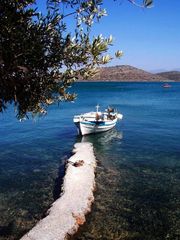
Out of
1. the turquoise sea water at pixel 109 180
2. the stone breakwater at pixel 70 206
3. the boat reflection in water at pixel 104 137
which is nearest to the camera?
the stone breakwater at pixel 70 206

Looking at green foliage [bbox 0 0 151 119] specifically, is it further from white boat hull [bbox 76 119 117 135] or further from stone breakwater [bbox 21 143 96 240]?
white boat hull [bbox 76 119 117 135]

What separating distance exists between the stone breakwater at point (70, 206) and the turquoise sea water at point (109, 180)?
2.05 ft

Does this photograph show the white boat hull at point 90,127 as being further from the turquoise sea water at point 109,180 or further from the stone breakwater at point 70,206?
the stone breakwater at point 70,206

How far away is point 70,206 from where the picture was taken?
21406 millimetres

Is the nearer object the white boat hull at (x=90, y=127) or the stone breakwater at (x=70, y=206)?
the stone breakwater at (x=70, y=206)

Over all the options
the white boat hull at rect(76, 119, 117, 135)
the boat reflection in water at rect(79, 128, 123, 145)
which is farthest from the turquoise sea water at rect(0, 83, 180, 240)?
the white boat hull at rect(76, 119, 117, 135)

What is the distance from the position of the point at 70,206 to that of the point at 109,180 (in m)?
7.03

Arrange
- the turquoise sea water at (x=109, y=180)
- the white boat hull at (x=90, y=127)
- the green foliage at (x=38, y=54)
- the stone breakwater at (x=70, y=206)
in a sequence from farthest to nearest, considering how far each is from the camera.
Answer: the white boat hull at (x=90, y=127) < the turquoise sea water at (x=109, y=180) < the stone breakwater at (x=70, y=206) < the green foliage at (x=38, y=54)

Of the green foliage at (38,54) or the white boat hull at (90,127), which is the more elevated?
the green foliage at (38,54)

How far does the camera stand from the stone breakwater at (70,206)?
1836 centimetres

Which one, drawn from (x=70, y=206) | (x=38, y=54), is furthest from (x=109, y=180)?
(x=38, y=54)

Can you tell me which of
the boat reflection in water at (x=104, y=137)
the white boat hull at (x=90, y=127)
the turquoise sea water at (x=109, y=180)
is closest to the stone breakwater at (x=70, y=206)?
the turquoise sea water at (x=109, y=180)

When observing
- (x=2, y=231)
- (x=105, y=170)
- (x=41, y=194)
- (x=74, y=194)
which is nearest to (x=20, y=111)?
(x=2, y=231)

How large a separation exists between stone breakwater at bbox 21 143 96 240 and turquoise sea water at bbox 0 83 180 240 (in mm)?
625
